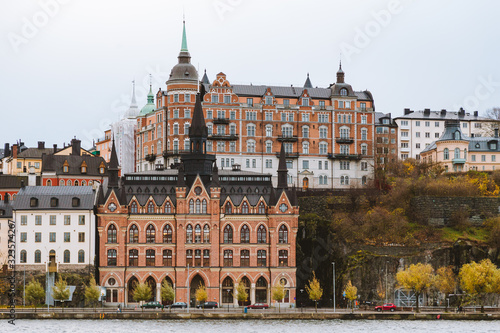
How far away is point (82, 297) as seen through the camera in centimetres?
13638

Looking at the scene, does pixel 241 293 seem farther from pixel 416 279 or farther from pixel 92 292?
pixel 416 279

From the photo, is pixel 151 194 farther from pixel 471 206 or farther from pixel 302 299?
pixel 471 206

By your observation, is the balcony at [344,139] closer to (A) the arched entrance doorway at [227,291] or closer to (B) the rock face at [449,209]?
(B) the rock face at [449,209]

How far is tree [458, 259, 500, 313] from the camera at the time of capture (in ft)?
423

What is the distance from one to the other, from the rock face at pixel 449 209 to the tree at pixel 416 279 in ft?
53.3

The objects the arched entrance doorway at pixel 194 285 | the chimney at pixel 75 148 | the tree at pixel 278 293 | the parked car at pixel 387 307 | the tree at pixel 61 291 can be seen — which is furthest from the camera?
the chimney at pixel 75 148

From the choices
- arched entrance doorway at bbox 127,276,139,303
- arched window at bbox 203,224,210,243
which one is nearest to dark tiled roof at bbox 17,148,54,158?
arched entrance doorway at bbox 127,276,139,303

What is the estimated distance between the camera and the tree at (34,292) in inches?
5157

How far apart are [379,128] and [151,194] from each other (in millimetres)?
61314

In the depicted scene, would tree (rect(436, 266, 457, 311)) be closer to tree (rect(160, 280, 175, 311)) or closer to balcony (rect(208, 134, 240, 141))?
tree (rect(160, 280, 175, 311))

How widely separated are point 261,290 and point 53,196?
93.9ft

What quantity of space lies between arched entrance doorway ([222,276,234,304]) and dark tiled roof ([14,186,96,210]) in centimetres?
1921

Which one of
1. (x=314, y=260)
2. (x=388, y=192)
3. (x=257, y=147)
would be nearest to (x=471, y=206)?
(x=388, y=192)

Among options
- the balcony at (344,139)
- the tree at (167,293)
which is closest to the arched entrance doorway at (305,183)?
the balcony at (344,139)
